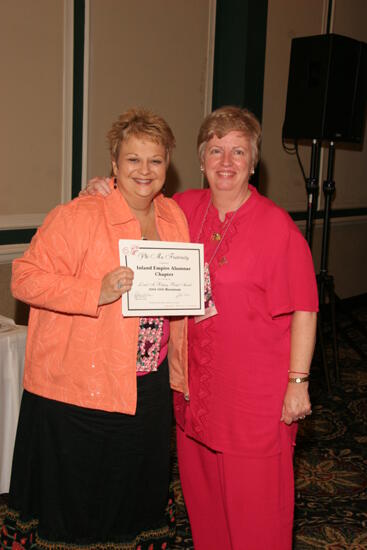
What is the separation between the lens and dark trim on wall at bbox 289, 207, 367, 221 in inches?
245

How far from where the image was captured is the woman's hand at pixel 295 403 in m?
2.05

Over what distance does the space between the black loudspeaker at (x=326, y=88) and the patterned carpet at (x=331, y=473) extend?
1859 millimetres

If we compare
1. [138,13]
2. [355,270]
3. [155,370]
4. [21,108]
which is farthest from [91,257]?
[355,270]

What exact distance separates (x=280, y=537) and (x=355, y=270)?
547 cm

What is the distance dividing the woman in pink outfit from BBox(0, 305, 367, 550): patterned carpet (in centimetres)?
72

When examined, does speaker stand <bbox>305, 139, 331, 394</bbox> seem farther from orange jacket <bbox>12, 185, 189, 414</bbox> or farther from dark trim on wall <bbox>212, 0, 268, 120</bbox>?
orange jacket <bbox>12, 185, 189, 414</bbox>

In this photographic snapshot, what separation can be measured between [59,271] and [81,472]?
0.63 m

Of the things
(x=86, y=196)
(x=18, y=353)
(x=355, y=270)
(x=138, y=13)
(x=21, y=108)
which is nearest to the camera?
(x=86, y=196)

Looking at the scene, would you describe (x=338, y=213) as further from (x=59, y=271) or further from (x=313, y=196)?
(x=59, y=271)

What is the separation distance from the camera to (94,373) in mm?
1871

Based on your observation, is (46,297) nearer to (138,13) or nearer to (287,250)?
(287,250)

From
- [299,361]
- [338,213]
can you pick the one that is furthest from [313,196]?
[299,361]

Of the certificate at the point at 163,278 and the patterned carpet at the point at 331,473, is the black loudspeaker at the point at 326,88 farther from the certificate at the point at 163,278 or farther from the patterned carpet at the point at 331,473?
the certificate at the point at 163,278

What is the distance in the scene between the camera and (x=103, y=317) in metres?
1.87
